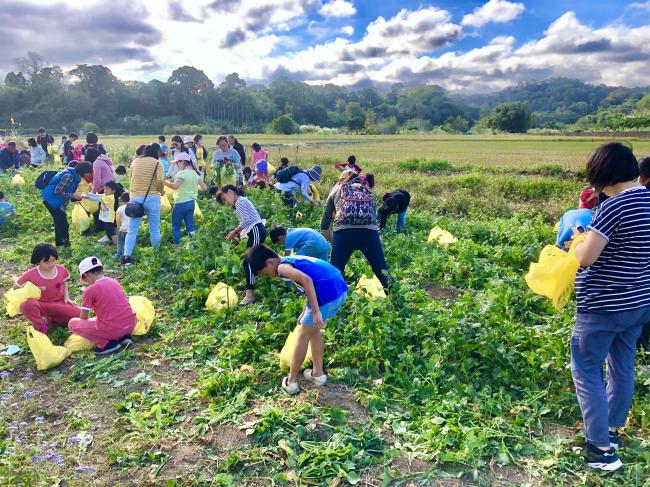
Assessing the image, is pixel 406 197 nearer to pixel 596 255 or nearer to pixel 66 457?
pixel 596 255

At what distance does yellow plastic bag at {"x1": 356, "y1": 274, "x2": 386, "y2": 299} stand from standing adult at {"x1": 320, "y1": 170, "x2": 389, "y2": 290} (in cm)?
7

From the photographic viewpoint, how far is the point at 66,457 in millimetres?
3117

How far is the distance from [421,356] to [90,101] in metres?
69.1

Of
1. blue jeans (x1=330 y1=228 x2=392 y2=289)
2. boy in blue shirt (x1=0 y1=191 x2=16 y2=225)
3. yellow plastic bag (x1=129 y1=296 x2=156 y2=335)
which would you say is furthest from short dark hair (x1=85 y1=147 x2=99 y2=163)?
blue jeans (x1=330 y1=228 x2=392 y2=289)

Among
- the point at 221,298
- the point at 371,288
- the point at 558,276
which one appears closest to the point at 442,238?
the point at 371,288

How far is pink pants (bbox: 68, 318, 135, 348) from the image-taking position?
454 centimetres

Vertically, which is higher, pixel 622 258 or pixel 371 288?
pixel 622 258

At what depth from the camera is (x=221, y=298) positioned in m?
5.32

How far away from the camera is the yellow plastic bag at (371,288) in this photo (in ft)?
16.2

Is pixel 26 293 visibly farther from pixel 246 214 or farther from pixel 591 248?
pixel 591 248

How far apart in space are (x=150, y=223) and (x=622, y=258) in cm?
630

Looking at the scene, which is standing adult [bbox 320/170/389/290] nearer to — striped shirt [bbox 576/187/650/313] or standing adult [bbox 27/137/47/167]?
striped shirt [bbox 576/187/650/313]

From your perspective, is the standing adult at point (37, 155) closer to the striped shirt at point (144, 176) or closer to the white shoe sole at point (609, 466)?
the striped shirt at point (144, 176)

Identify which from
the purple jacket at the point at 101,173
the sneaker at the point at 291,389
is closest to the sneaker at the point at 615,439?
the sneaker at the point at 291,389
